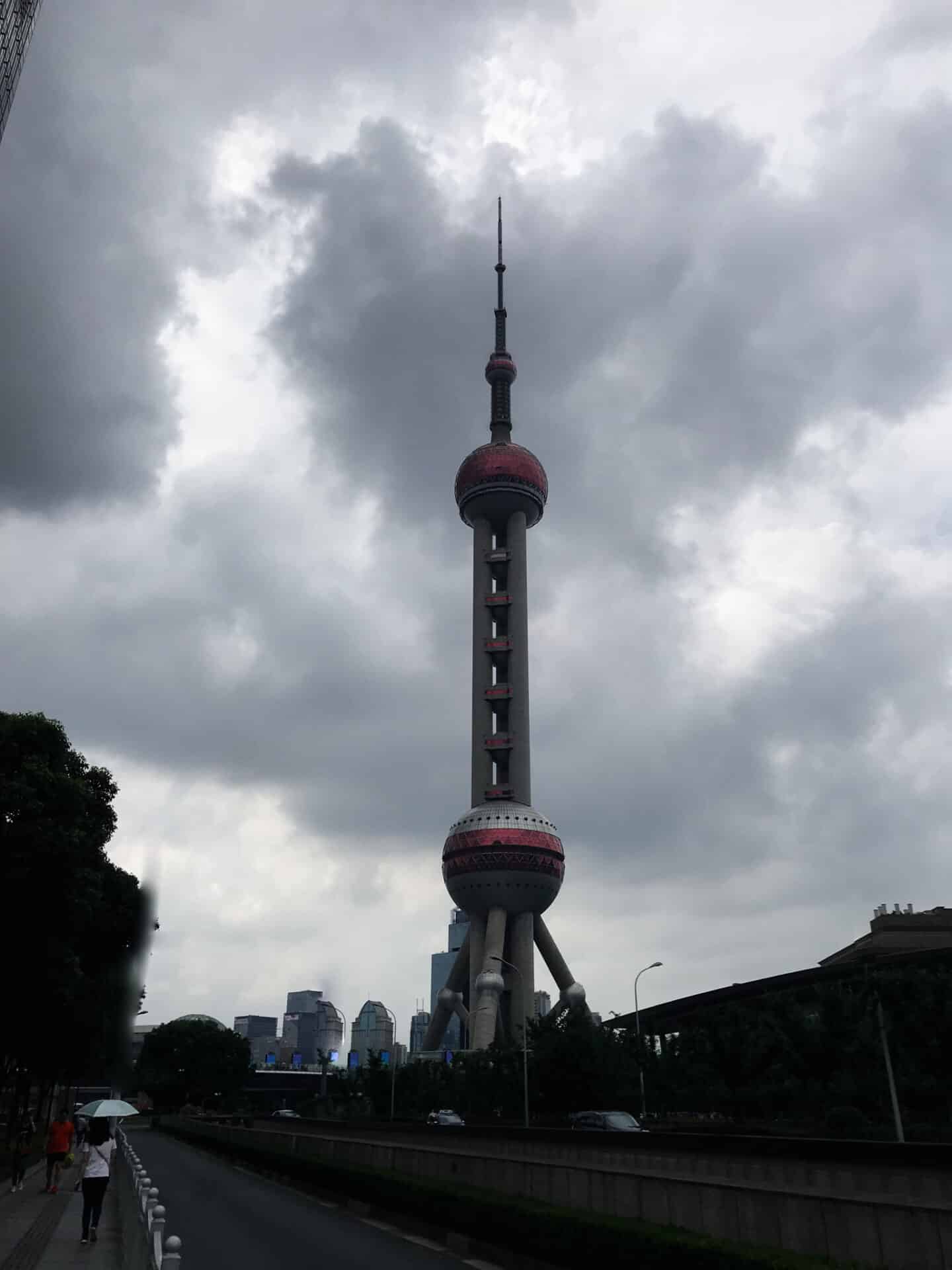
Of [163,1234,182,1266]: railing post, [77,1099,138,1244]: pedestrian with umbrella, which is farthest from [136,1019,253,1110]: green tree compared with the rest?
[163,1234,182,1266]: railing post

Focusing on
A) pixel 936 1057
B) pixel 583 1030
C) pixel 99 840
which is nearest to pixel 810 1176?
pixel 99 840

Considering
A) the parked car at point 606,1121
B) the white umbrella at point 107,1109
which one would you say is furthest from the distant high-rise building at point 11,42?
the parked car at point 606,1121

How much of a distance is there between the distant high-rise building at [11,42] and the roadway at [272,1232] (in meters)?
26.0

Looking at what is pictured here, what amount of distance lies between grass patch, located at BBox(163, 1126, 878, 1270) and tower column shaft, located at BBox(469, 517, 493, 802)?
88915 mm

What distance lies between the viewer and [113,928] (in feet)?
150

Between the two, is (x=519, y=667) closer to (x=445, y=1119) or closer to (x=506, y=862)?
(x=506, y=862)

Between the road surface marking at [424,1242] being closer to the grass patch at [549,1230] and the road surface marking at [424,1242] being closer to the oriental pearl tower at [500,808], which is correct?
the grass patch at [549,1230]

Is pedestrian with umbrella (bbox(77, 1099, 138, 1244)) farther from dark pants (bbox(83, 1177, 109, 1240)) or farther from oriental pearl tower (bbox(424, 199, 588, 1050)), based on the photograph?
oriental pearl tower (bbox(424, 199, 588, 1050))

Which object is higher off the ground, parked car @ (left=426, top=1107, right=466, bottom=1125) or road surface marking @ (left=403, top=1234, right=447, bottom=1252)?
parked car @ (left=426, top=1107, right=466, bottom=1125)

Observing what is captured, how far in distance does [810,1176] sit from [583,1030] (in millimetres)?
47330

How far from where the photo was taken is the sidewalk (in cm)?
1916

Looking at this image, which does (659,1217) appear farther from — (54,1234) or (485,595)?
(485,595)

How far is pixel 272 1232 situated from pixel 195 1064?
12590cm

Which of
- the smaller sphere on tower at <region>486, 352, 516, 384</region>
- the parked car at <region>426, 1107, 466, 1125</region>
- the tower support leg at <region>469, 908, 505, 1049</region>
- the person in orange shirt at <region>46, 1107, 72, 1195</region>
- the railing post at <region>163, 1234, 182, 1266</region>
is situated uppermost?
the smaller sphere on tower at <region>486, 352, 516, 384</region>
